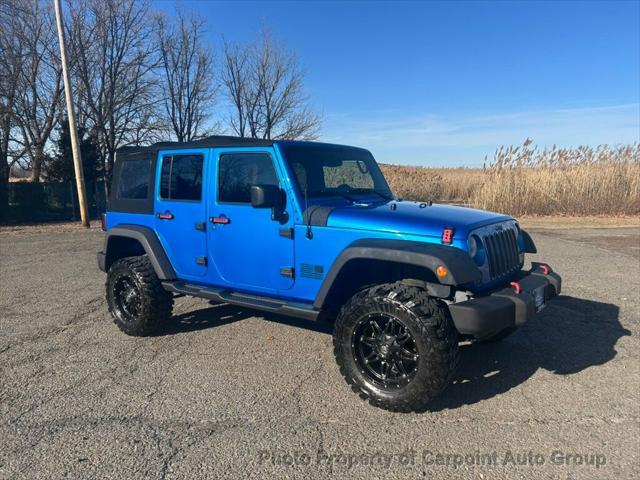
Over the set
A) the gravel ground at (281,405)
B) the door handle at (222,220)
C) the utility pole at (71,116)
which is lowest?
the gravel ground at (281,405)

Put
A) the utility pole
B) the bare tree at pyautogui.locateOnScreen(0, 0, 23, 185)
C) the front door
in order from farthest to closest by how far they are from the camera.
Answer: the bare tree at pyautogui.locateOnScreen(0, 0, 23, 185)
the utility pole
the front door

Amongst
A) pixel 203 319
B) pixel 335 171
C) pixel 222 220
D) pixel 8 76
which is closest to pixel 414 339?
pixel 335 171

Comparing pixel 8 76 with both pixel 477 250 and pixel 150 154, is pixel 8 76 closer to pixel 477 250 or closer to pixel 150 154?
pixel 150 154

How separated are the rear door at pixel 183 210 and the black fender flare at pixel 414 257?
1.58 metres

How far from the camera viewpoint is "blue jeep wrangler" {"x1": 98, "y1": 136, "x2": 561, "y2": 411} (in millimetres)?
3213

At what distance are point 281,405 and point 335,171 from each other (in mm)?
2215

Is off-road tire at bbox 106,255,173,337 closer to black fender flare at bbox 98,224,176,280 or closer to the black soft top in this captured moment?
black fender flare at bbox 98,224,176,280

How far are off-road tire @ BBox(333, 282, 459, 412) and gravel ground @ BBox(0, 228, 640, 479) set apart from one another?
159mm

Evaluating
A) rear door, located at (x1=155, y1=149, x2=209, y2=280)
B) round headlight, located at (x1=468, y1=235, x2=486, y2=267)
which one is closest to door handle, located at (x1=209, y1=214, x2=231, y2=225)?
rear door, located at (x1=155, y1=149, x2=209, y2=280)

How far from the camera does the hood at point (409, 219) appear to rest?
338 centimetres

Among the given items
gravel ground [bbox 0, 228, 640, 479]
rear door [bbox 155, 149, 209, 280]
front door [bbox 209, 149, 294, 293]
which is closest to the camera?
gravel ground [bbox 0, 228, 640, 479]

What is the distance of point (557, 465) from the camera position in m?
2.70

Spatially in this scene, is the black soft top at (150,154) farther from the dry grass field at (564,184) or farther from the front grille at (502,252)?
the dry grass field at (564,184)

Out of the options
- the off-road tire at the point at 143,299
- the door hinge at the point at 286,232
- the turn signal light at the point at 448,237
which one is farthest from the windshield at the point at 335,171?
the off-road tire at the point at 143,299
